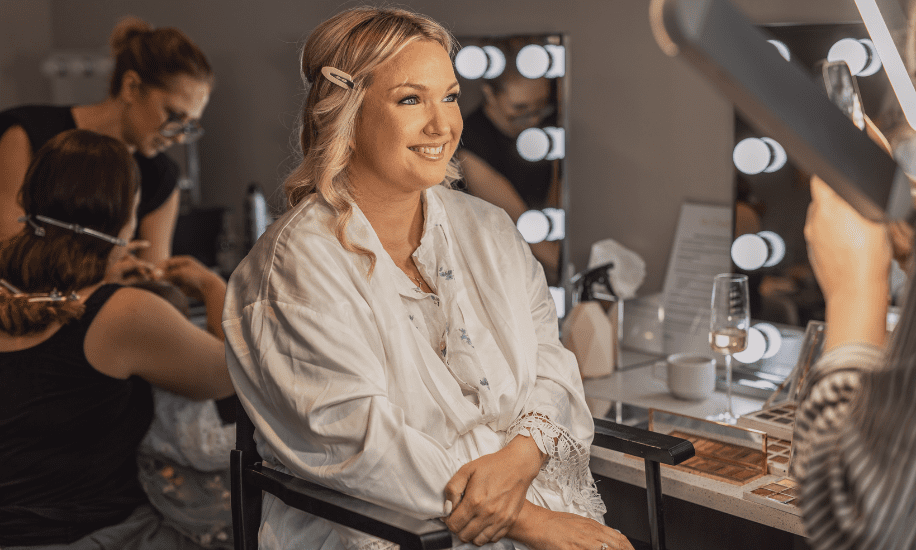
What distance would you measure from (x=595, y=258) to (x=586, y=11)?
27.4 inches

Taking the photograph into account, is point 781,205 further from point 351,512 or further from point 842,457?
point 842,457

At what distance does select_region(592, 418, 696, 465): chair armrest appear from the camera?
4.93 ft

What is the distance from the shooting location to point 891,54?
4.22 feet

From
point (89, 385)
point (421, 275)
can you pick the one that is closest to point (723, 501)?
point (421, 275)

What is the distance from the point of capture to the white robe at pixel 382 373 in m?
1.36

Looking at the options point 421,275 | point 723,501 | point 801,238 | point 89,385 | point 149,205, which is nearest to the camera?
point 723,501

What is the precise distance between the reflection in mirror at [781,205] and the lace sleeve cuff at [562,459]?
77 centimetres

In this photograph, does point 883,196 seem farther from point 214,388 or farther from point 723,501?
point 214,388

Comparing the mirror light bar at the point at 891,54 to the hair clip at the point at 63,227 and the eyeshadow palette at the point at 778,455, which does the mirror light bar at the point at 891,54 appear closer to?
the eyeshadow palette at the point at 778,455

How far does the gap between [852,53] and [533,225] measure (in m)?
0.89

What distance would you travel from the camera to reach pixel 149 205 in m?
2.71

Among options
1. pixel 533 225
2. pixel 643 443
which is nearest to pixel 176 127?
pixel 533 225

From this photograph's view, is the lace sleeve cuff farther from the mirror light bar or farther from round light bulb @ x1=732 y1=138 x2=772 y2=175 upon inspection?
round light bulb @ x1=732 y1=138 x2=772 y2=175

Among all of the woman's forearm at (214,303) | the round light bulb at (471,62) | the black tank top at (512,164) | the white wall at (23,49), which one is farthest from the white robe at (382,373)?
the white wall at (23,49)
